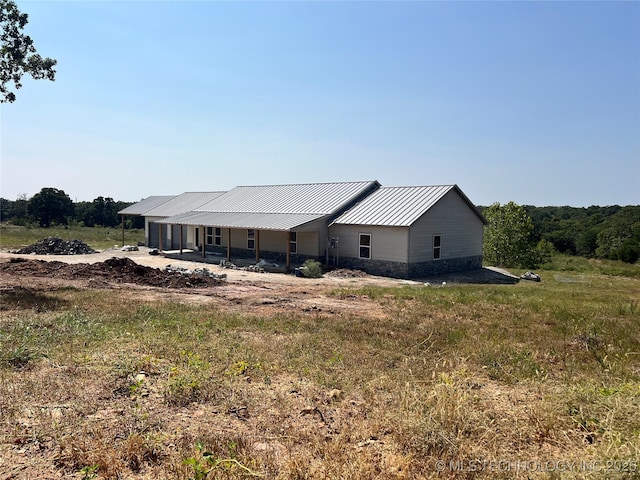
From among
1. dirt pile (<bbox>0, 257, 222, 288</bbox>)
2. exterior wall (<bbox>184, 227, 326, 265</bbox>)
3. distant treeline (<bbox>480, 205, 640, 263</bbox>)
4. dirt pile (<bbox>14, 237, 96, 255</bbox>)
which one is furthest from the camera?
distant treeline (<bbox>480, 205, 640, 263</bbox>)

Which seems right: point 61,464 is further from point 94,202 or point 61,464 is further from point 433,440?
point 94,202

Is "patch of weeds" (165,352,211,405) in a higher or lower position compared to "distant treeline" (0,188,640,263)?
lower

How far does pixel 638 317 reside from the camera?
1170 cm

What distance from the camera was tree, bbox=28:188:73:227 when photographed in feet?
214

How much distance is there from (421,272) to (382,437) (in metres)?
18.3

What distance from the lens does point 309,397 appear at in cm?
586

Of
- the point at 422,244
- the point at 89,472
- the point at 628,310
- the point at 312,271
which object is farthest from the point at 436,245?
the point at 89,472

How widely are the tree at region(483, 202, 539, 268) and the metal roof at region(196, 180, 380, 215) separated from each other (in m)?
13.1

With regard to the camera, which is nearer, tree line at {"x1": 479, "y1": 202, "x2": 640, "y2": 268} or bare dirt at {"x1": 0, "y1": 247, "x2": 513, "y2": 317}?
bare dirt at {"x1": 0, "y1": 247, "x2": 513, "y2": 317}

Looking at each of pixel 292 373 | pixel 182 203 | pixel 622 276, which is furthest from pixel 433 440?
pixel 182 203

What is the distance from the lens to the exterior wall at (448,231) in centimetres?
2214

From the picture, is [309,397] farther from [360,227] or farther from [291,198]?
[291,198]

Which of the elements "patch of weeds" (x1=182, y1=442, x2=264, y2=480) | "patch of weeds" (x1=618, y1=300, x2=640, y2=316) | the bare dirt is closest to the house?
the bare dirt

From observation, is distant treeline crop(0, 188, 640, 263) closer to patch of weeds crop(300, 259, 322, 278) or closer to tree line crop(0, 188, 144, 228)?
tree line crop(0, 188, 144, 228)
